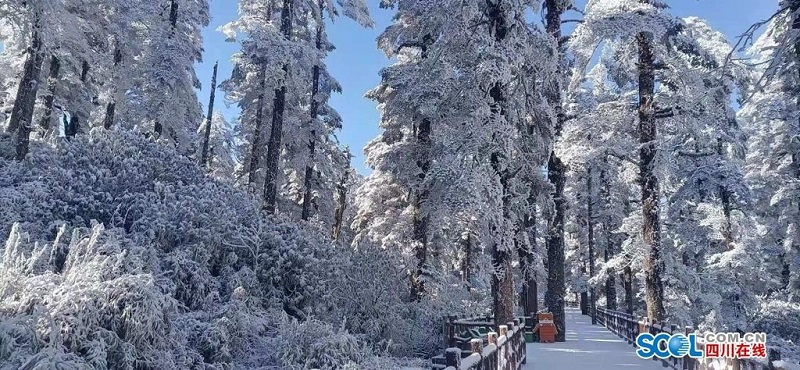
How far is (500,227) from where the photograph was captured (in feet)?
39.2

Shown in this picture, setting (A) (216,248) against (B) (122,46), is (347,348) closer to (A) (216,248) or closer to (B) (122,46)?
(A) (216,248)

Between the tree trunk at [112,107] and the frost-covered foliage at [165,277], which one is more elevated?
the tree trunk at [112,107]

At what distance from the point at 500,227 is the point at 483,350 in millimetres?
5451

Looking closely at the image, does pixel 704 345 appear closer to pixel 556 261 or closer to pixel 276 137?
pixel 556 261

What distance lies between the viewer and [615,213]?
115 feet

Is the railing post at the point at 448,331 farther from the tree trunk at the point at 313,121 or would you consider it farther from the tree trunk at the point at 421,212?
the tree trunk at the point at 313,121

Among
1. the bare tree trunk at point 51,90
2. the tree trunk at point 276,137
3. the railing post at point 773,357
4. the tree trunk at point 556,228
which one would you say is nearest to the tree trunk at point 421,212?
the tree trunk at point 556,228

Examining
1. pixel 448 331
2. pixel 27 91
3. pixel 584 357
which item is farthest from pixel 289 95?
pixel 584 357

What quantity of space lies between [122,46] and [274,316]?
20.5m

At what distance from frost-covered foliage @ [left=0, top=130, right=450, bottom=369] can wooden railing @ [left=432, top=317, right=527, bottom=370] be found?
1201 millimetres

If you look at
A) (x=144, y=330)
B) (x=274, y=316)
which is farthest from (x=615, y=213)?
(x=144, y=330)

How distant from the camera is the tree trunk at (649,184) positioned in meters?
14.6

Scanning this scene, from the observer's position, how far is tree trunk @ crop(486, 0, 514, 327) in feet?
39.6

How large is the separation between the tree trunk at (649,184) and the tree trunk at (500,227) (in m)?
4.63
